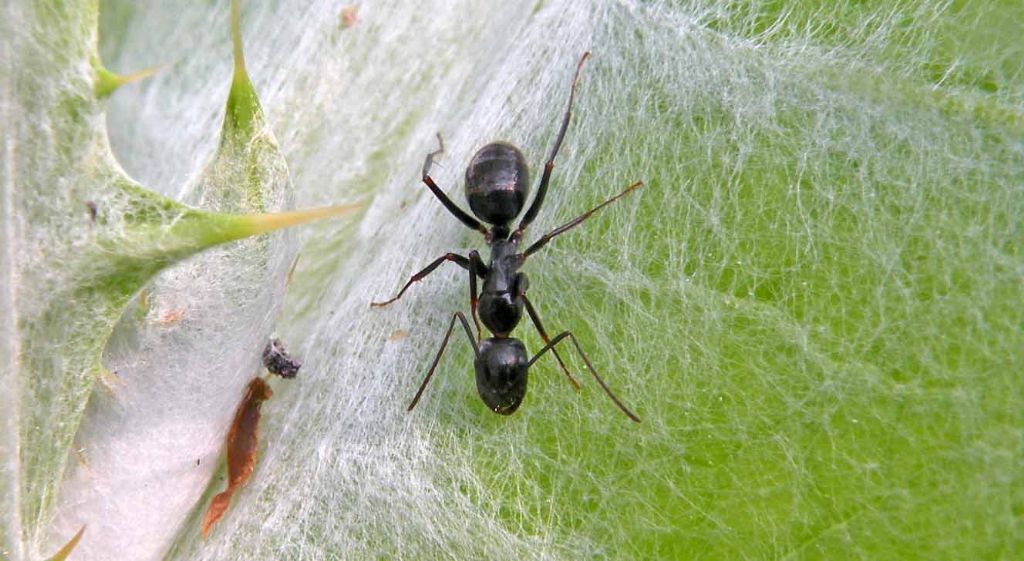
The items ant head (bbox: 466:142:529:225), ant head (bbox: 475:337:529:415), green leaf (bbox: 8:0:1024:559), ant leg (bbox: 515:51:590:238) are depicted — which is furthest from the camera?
ant head (bbox: 466:142:529:225)

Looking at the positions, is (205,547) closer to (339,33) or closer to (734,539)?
(734,539)

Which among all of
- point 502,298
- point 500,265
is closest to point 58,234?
point 502,298

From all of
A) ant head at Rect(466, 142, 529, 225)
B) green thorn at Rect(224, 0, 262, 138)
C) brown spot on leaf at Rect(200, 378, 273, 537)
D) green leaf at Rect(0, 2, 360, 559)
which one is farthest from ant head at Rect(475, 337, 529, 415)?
green thorn at Rect(224, 0, 262, 138)

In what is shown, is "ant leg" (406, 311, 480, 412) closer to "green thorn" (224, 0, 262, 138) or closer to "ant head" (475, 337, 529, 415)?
"ant head" (475, 337, 529, 415)

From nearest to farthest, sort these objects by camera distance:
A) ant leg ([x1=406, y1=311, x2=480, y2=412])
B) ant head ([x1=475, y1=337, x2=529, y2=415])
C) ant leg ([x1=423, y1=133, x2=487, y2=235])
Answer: ant head ([x1=475, y1=337, x2=529, y2=415]) → ant leg ([x1=406, y1=311, x2=480, y2=412]) → ant leg ([x1=423, y1=133, x2=487, y2=235])

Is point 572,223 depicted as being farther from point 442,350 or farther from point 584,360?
point 442,350

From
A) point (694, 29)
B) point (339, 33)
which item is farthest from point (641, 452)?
point (339, 33)
